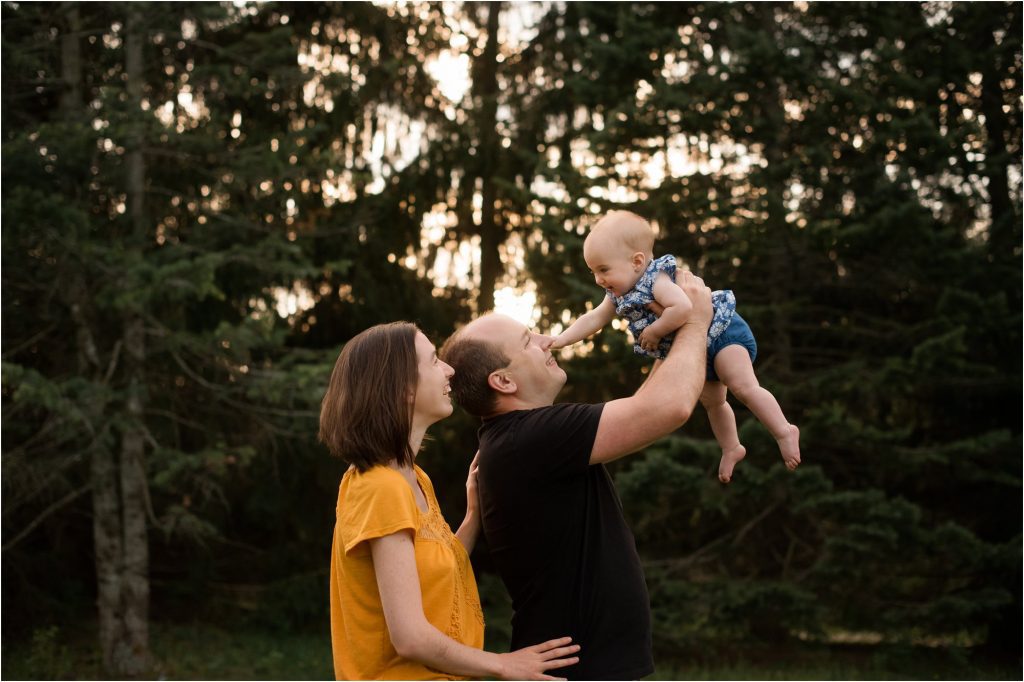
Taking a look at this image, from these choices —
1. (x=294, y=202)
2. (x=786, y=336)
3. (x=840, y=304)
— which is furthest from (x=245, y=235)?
(x=840, y=304)

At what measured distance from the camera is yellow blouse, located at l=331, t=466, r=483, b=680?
6.65 ft

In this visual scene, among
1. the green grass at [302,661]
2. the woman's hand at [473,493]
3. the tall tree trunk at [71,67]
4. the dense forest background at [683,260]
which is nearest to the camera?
the woman's hand at [473,493]

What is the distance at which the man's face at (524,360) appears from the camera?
252 cm

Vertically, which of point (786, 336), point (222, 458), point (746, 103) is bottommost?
point (222, 458)

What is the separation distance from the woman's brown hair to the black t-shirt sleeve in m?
0.29

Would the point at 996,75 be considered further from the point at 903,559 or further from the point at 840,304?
the point at 903,559

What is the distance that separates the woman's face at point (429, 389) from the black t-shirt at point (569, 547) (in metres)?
0.19

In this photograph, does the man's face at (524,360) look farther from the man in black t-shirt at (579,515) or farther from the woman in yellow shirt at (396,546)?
the woman in yellow shirt at (396,546)

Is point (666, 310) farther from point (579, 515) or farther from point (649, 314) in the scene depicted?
point (579, 515)

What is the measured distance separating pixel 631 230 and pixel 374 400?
40.2 inches

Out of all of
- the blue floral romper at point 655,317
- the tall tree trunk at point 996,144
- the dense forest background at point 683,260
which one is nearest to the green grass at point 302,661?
the dense forest background at point 683,260

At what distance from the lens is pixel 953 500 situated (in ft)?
33.1

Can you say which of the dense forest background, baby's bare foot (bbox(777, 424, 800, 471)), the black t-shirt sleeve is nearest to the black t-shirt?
the black t-shirt sleeve

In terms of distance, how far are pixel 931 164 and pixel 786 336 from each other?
2178 millimetres
